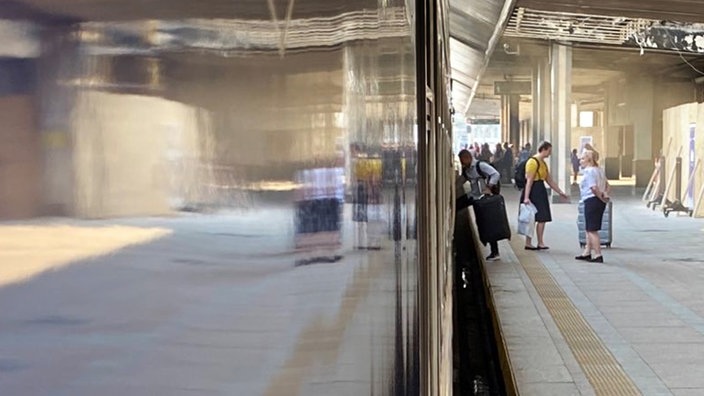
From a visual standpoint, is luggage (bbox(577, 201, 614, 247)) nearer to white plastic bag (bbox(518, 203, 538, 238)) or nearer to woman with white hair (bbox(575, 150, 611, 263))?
white plastic bag (bbox(518, 203, 538, 238))

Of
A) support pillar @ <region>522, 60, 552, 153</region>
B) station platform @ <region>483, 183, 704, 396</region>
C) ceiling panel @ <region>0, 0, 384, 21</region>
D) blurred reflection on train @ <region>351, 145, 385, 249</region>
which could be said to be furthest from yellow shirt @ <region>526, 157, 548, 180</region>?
support pillar @ <region>522, 60, 552, 153</region>

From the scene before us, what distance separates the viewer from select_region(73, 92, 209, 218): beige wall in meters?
0.41

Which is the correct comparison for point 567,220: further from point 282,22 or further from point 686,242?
point 282,22

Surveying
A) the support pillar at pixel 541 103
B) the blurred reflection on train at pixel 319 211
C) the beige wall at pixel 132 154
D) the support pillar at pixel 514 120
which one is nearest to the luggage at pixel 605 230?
the support pillar at pixel 541 103

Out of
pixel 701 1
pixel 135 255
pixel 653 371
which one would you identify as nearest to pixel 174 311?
pixel 135 255

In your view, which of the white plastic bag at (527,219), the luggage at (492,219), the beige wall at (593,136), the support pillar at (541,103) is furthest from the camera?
the beige wall at (593,136)

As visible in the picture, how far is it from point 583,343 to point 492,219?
4.21 meters

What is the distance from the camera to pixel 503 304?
7906 mm

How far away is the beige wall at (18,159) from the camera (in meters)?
0.35

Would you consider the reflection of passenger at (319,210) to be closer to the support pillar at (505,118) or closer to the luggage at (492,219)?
the luggage at (492,219)

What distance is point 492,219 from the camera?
34.6ft

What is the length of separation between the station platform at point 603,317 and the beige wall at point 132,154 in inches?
192

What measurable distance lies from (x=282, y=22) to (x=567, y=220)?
16.4 meters

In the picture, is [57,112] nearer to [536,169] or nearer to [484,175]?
[536,169]
